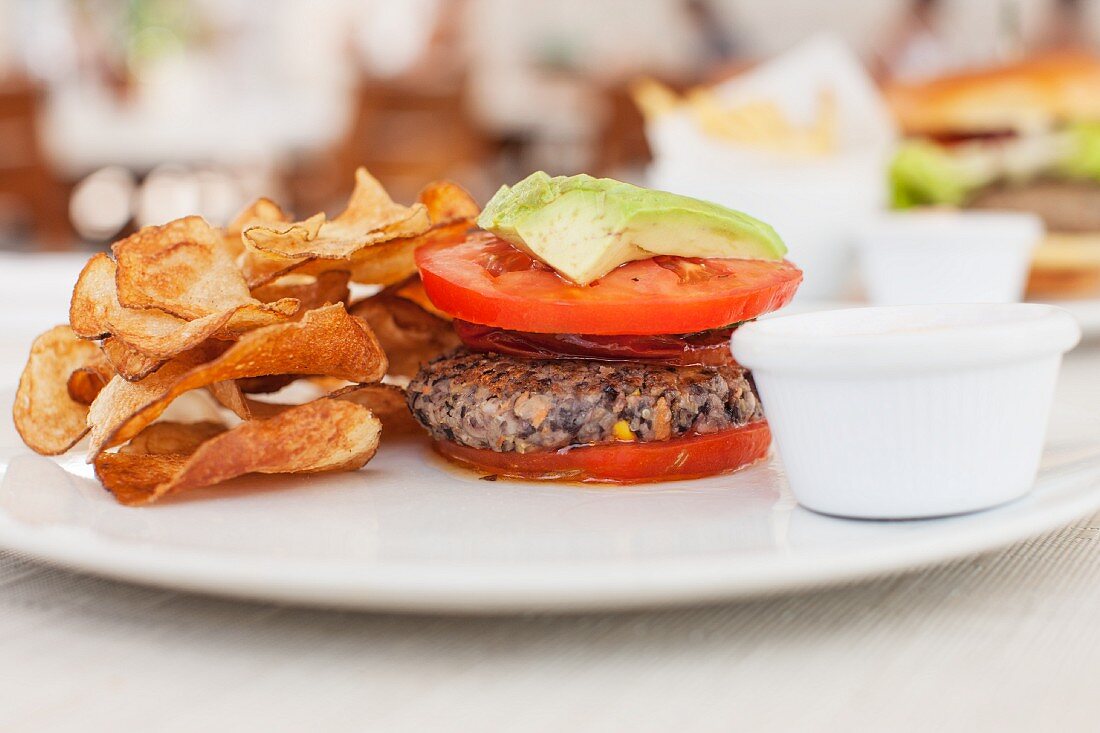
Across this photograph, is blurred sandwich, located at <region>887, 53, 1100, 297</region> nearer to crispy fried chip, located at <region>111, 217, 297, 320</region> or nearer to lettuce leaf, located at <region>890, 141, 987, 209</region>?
lettuce leaf, located at <region>890, 141, 987, 209</region>

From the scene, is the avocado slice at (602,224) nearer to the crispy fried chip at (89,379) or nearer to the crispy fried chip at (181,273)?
the crispy fried chip at (181,273)

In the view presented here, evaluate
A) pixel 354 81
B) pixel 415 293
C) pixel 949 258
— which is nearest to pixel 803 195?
pixel 949 258

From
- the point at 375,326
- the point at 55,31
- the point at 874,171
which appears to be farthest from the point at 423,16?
the point at 375,326

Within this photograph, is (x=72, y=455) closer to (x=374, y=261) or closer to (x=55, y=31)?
(x=374, y=261)

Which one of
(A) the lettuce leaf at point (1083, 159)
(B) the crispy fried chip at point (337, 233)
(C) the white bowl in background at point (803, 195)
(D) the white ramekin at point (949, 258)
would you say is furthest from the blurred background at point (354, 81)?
(B) the crispy fried chip at point (337, 233)

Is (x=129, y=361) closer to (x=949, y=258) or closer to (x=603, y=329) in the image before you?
(x=603, y=329)
